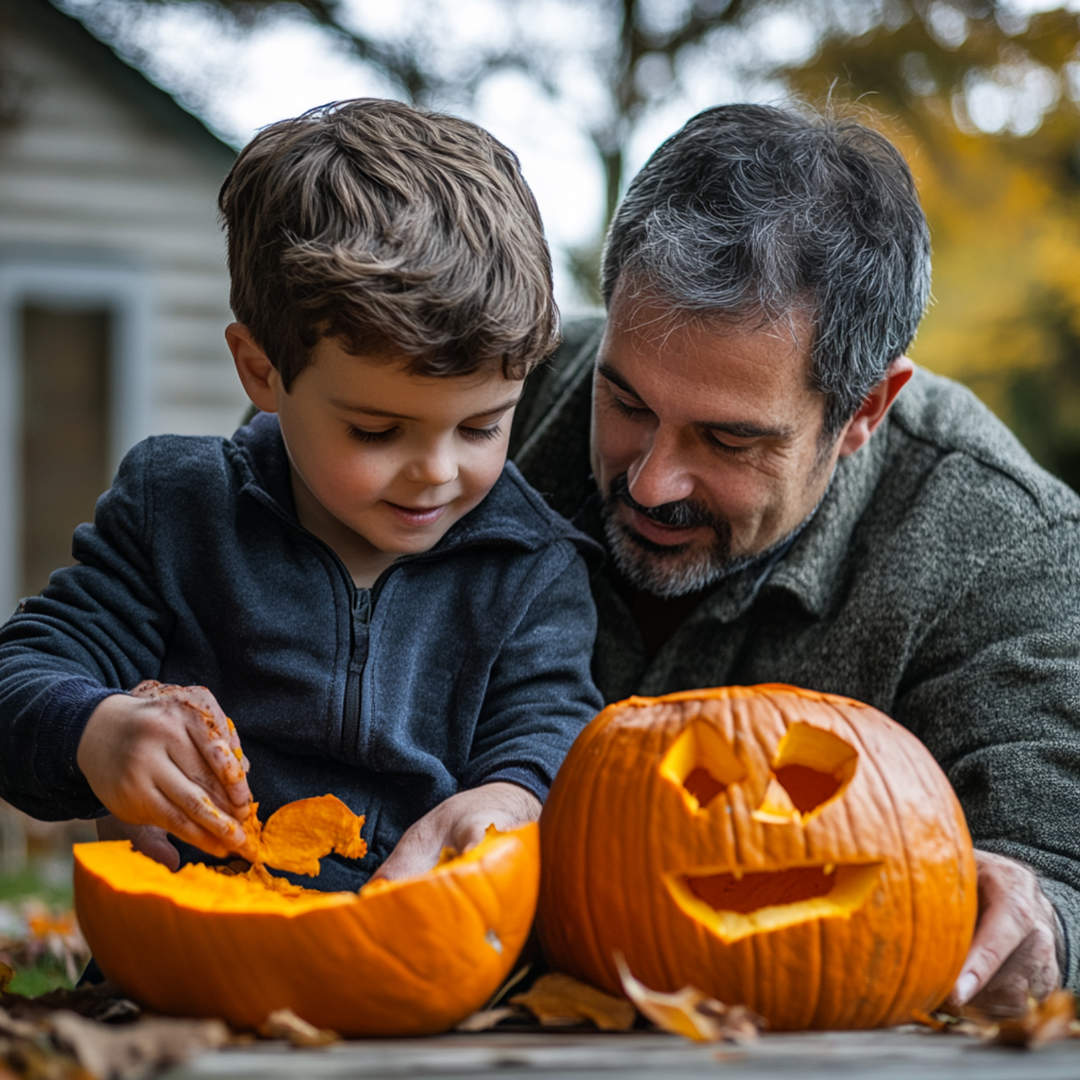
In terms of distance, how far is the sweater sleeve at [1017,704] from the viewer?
6.83 feet

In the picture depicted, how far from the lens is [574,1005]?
1608 millimetres

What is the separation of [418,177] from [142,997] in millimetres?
1140

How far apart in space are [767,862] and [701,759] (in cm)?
17

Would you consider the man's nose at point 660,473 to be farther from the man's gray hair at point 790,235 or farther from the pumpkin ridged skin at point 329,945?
the pumpkin ridged skin at point 329,945

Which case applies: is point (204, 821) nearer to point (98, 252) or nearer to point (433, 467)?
Answer: point (433, 467)

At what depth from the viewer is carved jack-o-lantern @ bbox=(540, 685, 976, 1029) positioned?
155cm

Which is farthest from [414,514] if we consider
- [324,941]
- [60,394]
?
[60,394]

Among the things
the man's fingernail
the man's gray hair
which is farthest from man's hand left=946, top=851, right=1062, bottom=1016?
the man's gray hair

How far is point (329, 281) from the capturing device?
175cm

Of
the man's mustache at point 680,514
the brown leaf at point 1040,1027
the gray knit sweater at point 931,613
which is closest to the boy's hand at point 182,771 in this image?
the brown leaf at point 1040,1027

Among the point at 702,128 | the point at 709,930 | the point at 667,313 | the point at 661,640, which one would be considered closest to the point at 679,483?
the point at 667,313

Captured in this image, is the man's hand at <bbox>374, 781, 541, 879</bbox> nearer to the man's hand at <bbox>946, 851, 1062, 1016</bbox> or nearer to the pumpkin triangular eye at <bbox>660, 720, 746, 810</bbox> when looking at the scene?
the pumpkin triangular eye at <bbox>660, 720, 746, 810</bbox>

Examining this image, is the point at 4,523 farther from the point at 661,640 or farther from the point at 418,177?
the point at 418,177

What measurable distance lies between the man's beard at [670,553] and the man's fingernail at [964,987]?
38.0 inches
